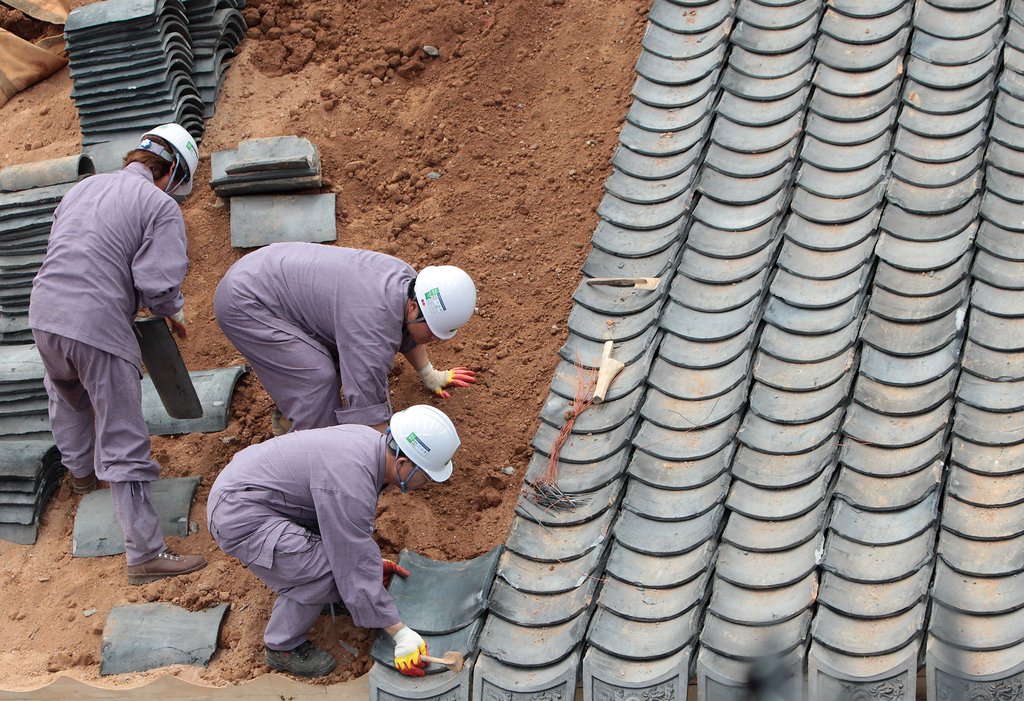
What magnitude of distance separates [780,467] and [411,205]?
443cm

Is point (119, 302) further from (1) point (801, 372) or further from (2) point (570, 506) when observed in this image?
(1) point (801, 372)

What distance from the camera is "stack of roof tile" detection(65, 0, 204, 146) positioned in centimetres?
825

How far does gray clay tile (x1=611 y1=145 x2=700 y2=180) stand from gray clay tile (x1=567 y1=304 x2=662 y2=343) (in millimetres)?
817

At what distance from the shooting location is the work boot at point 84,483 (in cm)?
684

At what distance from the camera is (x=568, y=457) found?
4848 mm

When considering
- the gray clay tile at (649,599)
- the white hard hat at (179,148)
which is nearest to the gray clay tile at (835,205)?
the gray clay tile at (649,599)

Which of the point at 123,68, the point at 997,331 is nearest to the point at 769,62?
the point at 997,331

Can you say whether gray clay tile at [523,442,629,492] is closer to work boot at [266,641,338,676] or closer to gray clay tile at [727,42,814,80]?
work boot at [266,641,338,676]

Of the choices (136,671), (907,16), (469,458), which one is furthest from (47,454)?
(907,16)

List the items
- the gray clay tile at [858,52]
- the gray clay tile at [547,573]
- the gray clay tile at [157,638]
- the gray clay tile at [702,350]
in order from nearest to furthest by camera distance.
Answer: the gray clay tile at [547,573]
the gray clay tile at [702,350]
the gray clay tile at [858,52]
the gray clay tile at [157,638]

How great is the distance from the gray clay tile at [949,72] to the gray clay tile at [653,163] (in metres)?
1.12

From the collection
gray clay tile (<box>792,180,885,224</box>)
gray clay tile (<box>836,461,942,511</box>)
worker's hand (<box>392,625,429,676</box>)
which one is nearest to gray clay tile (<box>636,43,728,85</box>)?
gray clay tile (<box>792,180,885,224</box>)

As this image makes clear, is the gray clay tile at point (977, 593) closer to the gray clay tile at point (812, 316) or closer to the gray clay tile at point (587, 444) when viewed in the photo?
the gray clay tile at point (812, 316)

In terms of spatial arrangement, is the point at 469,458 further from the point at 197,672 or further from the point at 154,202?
the point at 154,202
